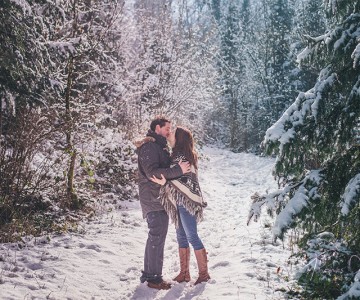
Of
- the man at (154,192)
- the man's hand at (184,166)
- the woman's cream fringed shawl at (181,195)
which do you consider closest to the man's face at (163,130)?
the man at (154,192)

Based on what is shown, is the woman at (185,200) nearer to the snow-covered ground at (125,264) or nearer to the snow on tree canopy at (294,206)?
the snow-covered ground at (125,264)

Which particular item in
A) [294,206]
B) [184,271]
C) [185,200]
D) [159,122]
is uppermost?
[159,122]

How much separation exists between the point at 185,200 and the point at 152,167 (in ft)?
2.25

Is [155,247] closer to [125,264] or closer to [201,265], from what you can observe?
[201,265]

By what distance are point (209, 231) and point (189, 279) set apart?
3249mm

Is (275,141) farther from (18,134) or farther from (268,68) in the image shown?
(268,68)

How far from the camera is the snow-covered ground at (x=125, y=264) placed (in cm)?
508

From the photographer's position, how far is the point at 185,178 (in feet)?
18.1

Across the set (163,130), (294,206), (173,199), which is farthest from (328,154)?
(163,130)

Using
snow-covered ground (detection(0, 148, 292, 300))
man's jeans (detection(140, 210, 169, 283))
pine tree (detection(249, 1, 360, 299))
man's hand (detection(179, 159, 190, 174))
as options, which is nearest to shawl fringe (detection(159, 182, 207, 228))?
man's jeans (detection(140, 210, 169, 283))

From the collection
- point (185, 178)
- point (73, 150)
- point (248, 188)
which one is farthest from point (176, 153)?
point (248, 188)

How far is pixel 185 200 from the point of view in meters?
5.43

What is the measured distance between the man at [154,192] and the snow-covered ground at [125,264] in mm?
287

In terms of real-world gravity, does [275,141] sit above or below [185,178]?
above
